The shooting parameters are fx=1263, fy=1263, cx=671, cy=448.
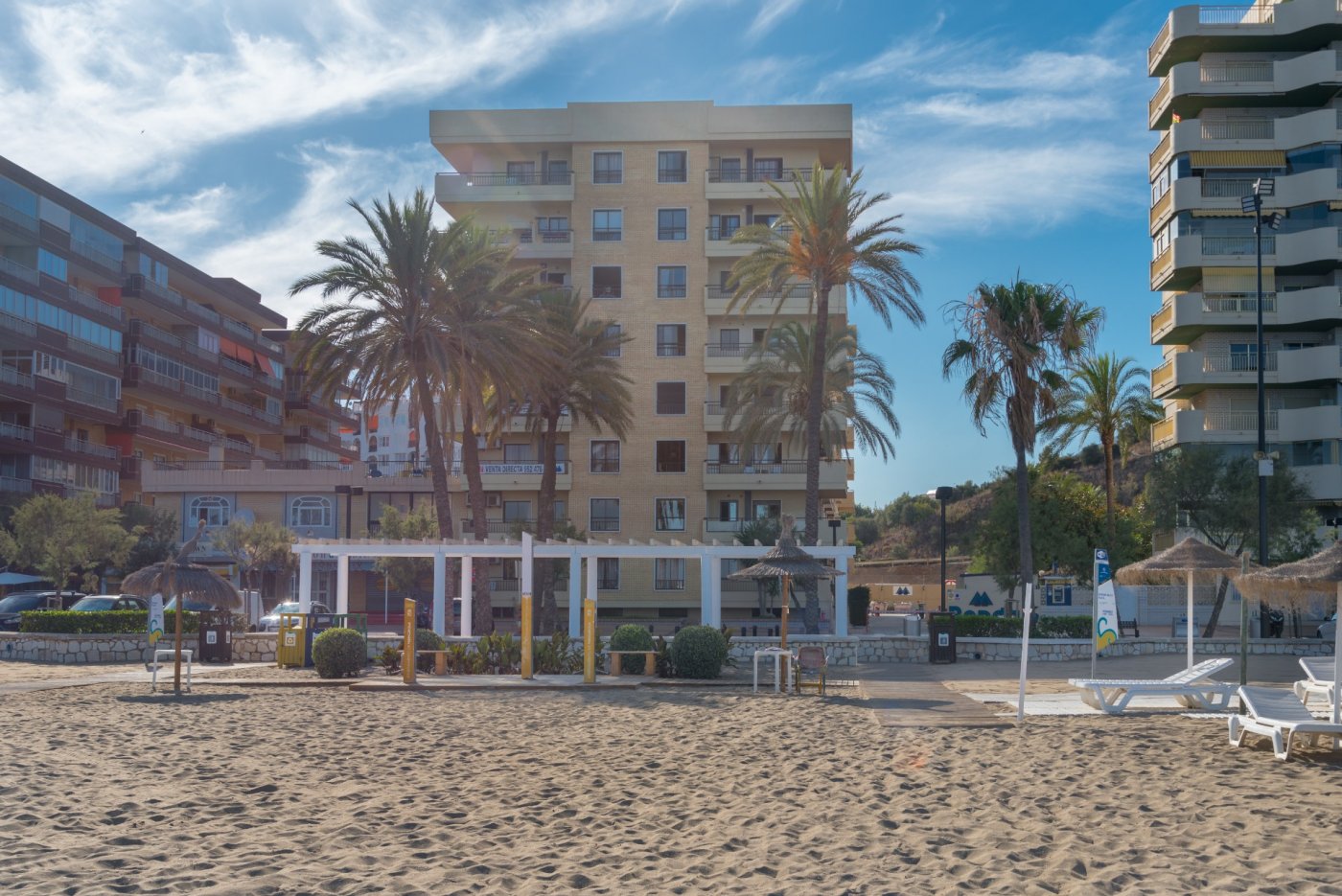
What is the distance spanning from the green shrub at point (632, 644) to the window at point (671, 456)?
1110 inches

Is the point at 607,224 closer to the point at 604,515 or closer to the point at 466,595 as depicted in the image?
the point at 604,515

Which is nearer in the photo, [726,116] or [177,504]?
[726,116]

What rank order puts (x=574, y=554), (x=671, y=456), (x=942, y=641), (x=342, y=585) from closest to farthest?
(x=574, y=554) → (x=942, y=641) → (x=342, y=585) → (x=671, y=456)

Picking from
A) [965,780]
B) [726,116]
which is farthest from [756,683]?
[726,116]

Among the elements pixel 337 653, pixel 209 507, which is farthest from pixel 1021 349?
pixel 209 507

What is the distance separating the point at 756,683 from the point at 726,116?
38.0 meters

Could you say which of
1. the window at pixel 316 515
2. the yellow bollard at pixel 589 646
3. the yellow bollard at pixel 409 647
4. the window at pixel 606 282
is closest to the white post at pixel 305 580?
the yellow bollard at pixel 409 647

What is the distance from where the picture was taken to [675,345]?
55.3 metres

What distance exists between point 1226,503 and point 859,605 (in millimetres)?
14385

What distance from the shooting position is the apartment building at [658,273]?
177ft

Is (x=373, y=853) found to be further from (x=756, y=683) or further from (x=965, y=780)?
(x=756, y=683)

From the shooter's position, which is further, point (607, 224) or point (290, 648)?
point (607, 224)

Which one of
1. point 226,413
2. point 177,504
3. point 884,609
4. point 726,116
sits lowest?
point 884,609

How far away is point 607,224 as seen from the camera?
5619 cm
